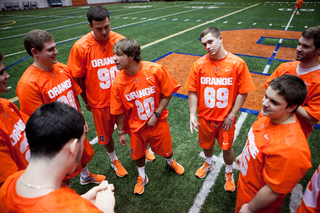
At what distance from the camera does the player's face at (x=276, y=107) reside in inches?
62.1

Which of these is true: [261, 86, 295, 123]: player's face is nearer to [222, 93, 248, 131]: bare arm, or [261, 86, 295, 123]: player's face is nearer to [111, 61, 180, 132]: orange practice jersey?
[222, 93, 248, 131]: bare arm

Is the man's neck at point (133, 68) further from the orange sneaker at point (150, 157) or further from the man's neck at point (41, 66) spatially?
the orange sneaker at point (150, 157)

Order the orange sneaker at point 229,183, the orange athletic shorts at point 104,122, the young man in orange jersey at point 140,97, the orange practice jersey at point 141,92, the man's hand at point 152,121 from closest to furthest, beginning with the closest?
the young man in orange jersey at point 140,97 → the orange practice jersey at point 141,92 → the man's hand at point 152,121 → the orange sneaker at point 229,183 → the orange athletic shorts at point 104,122

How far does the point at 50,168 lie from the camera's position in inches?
44.1

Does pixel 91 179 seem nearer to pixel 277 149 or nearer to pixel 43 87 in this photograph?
pixel 43 87

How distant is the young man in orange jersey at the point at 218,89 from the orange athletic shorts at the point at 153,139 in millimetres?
454

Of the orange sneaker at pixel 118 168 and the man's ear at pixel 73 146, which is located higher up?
the man's ear at pixel 73 146

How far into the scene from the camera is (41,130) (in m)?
1.14

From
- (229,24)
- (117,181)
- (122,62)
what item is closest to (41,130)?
(122,62)

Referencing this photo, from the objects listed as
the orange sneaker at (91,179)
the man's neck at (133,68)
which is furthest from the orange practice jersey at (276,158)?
the orange sneaker at (91,179)

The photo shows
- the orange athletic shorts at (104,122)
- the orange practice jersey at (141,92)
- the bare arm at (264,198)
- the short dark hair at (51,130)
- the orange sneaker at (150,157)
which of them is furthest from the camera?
the orange sneaker at (150,157)

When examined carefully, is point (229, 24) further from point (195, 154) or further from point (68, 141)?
point (68, 141)

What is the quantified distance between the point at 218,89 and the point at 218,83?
0.08 meters

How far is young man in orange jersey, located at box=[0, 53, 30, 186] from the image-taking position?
1559 millimetres
